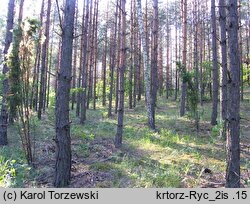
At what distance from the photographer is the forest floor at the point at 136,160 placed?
6.65 metres

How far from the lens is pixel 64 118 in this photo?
6340mm

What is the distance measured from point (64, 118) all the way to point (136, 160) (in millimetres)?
3027

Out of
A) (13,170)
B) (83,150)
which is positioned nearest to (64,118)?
(13,170)

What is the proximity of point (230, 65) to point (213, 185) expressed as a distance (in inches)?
100

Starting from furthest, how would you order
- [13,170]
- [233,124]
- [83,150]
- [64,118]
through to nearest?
[83,150], [64,118], [13,170], [233,124]

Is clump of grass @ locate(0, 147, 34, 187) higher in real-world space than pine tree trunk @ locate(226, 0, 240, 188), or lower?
lower

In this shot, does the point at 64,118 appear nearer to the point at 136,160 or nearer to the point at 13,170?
the point at 13,170

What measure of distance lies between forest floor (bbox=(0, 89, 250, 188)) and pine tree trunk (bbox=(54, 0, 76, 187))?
1.17 feet

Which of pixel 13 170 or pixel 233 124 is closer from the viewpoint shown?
pixel 233 124

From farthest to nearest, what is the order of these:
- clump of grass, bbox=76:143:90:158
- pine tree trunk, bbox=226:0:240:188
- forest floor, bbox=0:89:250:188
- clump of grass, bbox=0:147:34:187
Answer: clump of grass, bbox=76:143:90:158 → forest floor, bbox=0:89:250:188 → clump of grass, bbox=0:147:34:187 → pine tree trunk, bbox=226:0:240:188

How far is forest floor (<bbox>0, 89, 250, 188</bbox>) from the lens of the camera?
6.65 m

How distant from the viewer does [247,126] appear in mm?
15078

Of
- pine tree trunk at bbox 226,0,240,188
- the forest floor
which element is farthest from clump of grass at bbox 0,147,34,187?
pine tree trunk at bbox 226,0,240,188

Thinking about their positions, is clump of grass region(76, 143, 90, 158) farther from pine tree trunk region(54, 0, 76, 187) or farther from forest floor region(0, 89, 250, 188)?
pine tree trunk region(54, 0, 76, 187)
